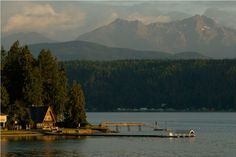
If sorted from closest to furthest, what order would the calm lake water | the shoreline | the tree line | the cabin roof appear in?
1. the calm lake water
2. the shoreline
3. the tree line
4. the cabin roof

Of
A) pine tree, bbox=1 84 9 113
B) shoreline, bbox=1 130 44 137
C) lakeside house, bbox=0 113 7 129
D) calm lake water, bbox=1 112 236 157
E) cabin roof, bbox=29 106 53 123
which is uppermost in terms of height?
pine tree, bbox=1 84 9 113

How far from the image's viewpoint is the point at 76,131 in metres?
138

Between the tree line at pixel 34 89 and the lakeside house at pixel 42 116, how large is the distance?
1322 millimetres

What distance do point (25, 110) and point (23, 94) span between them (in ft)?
11.3

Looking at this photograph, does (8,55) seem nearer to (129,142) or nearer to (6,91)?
(6,91)

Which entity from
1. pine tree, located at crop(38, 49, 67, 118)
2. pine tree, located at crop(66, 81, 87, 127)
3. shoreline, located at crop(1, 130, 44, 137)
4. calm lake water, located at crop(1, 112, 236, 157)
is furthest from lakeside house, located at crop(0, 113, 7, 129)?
pine tree, located at crop(66, 81, 87, 127)

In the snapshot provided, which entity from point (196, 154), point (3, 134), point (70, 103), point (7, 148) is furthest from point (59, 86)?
point (196, 154)

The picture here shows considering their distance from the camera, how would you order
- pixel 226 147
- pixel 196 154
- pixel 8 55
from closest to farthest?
pixel 196 154
pixel 226 147
pixel 8 55

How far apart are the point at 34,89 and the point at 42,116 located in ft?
17.9

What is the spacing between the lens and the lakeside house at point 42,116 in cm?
13812

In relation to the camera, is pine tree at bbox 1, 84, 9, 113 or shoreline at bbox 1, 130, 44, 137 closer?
shoreline at bbox 1, 130, 44, 137

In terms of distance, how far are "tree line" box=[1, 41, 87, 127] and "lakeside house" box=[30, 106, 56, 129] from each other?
4.34 feet

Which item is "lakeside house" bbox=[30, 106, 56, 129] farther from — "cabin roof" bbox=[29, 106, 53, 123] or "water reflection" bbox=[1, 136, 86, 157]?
"water reflection" bbox=[1, 136, 86, 157]

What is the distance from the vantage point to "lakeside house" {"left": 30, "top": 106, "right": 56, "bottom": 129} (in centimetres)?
13812
